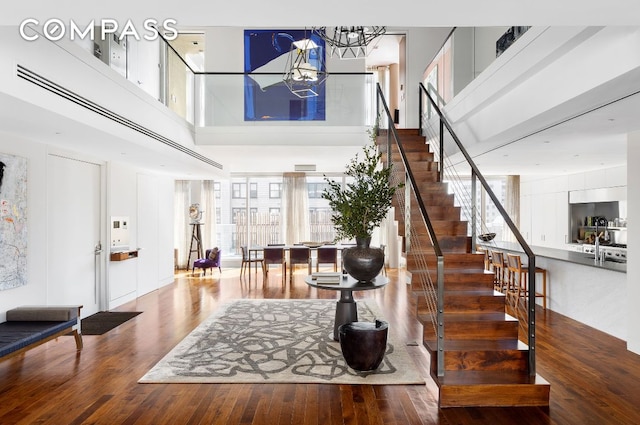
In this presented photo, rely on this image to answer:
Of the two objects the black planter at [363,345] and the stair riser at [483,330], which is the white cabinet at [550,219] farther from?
the black planter at [363,345]

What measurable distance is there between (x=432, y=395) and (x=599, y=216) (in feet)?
22.0

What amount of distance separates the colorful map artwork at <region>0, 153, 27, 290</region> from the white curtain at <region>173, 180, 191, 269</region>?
6.49 m

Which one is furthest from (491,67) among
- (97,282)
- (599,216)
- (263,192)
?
(263,192)

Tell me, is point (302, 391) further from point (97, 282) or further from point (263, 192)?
point (263, 192)

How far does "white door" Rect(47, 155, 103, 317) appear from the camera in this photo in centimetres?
534

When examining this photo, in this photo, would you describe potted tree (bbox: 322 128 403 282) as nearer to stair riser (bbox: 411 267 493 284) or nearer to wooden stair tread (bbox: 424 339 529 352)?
stair riser (bbox: 411 267 493 284)

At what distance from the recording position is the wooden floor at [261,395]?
2.98m

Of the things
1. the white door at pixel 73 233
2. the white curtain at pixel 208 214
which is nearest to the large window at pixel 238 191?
the white curtain at pixel 208 214

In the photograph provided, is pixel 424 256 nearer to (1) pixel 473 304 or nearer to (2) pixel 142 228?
(1) pixel 473 304

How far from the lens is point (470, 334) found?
12.1ft

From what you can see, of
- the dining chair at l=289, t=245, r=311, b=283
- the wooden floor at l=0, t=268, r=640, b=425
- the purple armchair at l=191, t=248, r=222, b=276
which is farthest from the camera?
the purple armchair at l=191, t=248, r=222, b=276

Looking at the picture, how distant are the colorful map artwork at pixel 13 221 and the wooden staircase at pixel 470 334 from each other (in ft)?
14.3

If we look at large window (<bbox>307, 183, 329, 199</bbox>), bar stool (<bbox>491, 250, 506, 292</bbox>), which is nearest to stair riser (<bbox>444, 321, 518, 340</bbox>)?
bar stool (<bbox>491, 250, 506, 292</bbox>)

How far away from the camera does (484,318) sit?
12.4 ft
